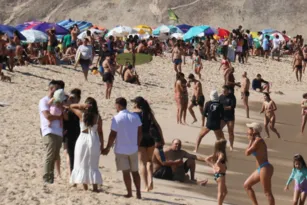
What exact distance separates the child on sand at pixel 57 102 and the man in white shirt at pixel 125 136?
71 centimetres

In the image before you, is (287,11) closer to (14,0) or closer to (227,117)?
(14,0)

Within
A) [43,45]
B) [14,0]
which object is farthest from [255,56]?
[14,0]

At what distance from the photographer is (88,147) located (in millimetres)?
8773

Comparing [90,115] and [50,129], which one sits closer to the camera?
[90,115]

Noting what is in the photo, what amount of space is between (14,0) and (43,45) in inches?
1463

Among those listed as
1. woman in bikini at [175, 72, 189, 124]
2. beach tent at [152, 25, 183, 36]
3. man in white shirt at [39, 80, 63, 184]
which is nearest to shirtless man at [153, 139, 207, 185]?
man in white shirt at [39, 80, 63, 184]

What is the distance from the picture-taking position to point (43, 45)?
25500 mm

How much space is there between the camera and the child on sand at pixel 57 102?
9039 millimetres

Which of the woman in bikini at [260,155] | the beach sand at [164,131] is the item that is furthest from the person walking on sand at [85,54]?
the woman in bikini at [260,155]

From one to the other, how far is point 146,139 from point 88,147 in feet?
3.94

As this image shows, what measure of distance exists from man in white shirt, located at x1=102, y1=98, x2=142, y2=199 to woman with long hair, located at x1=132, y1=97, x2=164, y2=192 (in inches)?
25.9

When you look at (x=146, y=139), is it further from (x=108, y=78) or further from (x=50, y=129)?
(x=108, y=78)

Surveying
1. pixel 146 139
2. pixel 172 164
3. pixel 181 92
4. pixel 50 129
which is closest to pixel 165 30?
pixel 181 92

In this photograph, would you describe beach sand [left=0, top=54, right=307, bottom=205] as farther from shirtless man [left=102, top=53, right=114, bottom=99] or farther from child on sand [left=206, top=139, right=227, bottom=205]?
child on sand [left=206, top=139, right=227, bottom=205]
